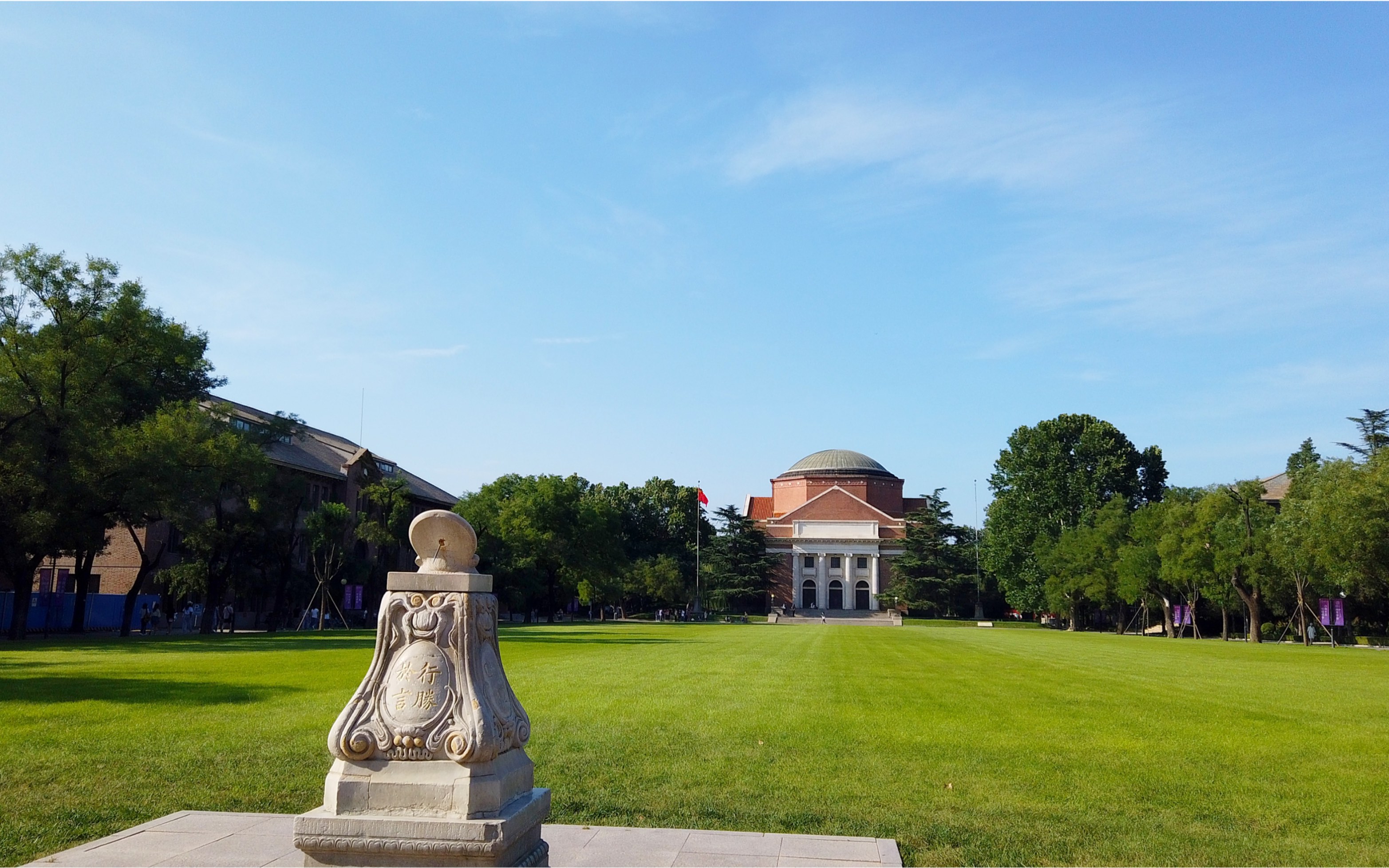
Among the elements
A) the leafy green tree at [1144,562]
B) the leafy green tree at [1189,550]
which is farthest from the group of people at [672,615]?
the leafy green tree at [1189,550]

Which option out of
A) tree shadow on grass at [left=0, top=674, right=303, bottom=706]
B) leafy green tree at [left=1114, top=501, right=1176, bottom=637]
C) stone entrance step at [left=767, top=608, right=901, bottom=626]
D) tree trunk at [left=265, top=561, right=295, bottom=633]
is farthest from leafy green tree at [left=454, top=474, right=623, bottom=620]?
tree shadow on grass at [left=0, top=674, right=303, bottom=706]

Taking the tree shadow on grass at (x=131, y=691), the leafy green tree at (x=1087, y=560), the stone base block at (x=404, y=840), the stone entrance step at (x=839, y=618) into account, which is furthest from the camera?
the stone entrance step at (x=839, y=618)

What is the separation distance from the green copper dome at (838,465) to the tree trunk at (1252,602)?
67.6m

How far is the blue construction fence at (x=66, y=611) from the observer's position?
122 ft

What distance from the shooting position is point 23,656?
2408 cm

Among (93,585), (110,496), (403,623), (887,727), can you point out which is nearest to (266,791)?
(403,623)

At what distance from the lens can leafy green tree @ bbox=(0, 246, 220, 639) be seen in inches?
1196

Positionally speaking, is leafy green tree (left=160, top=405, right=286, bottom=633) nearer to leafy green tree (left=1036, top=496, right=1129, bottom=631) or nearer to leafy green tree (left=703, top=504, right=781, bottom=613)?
leafy green tree (left=1036, top=496, right=1129, bottom=631)

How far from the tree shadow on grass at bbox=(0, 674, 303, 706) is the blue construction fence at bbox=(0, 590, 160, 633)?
68.8 feet

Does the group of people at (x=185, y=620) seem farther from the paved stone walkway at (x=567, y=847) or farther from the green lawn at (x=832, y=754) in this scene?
the paved stone walkway at (x=567, y=847)

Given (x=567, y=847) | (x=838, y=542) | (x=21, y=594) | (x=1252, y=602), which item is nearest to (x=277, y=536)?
(x=21, y=594)

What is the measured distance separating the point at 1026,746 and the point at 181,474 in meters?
29.6

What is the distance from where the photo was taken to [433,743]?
Result: 5020mm

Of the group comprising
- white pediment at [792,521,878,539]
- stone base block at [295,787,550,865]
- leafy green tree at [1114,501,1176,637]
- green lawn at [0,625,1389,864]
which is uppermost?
white pediment at [792,521,878,539]
